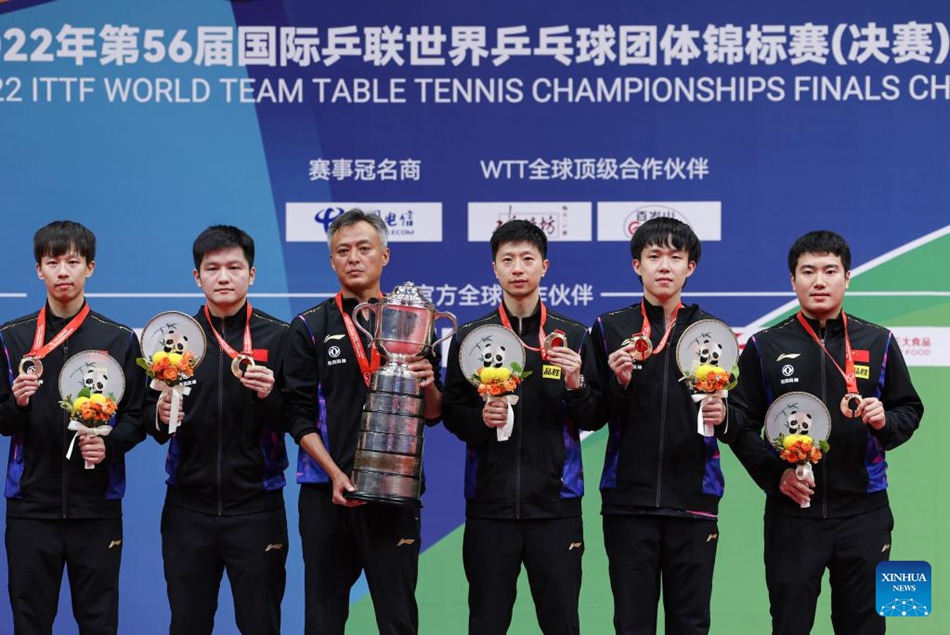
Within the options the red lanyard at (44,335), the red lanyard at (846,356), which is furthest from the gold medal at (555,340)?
the red lanyard at (44,335)

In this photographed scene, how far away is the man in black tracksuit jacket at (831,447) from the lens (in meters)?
4.09

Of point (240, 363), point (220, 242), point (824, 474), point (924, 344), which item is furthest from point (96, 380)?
point (924, 344)

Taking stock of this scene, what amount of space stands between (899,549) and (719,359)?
177 cm

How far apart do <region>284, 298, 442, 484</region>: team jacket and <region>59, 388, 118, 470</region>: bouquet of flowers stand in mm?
600

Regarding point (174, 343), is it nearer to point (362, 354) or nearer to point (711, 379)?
point (362, 354)

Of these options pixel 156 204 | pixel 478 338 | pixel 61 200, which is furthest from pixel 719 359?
pixel 61 200

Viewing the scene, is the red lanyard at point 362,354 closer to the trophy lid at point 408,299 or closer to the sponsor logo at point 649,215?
the trophy lid at point 408,299

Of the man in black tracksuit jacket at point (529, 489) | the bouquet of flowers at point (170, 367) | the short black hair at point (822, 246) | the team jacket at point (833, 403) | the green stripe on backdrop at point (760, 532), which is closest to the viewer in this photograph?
the bouquet of flowers at point (170, 367)

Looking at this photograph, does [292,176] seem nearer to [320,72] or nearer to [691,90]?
[320,72]

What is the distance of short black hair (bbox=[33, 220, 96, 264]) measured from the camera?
167 inches

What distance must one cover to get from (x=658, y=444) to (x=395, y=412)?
3.05 feet

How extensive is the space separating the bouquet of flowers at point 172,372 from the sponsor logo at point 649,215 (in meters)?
2.01

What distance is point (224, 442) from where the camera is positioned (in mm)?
4113

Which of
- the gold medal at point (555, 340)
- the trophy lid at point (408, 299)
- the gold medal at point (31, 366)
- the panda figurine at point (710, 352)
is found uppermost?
the trophy lid at point (408, 299)
